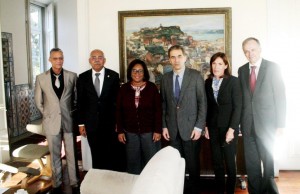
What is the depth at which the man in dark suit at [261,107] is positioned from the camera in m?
2.86

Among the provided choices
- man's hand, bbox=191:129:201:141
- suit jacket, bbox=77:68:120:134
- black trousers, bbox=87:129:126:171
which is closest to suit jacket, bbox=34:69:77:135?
suit jacket, bbox=77:68:120:134

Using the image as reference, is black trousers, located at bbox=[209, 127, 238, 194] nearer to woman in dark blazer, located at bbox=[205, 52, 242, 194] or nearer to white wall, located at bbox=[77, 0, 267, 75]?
woman in dark blazer, located at bbox=[205, 52, 242, 194]

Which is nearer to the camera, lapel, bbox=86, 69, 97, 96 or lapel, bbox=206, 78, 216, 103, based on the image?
lapel, bbox=206, 78, 216, 103

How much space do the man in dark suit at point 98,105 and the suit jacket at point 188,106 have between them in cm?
70

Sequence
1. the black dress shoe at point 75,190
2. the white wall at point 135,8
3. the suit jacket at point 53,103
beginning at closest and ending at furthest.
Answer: the suit jacket at point 53,103, the black dress shoe at point 75,190, the white wall at point 135,8

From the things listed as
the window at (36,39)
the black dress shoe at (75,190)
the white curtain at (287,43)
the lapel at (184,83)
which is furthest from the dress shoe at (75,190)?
the window at (36,39)

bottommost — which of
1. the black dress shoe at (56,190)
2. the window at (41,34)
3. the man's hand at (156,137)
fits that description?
the black dress shoe at (56,190)

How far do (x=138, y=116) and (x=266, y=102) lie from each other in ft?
4.03

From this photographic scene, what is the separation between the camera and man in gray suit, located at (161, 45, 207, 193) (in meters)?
3.01

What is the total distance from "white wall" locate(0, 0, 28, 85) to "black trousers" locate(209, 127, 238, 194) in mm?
4674

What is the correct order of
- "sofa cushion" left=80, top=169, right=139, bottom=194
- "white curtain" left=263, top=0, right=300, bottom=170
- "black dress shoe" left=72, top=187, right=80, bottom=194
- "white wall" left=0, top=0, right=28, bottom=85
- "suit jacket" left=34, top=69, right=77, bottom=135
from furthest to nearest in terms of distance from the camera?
1. "white wall" left=0, top=0, right=28, bottom=85
2. "white curtain" left=263, top=0, right=300, bottom=170
3. "black dress shoe" left=72, top=187, right=80, bottom=194
4. "suit jacket" left=34, top=69, right=77, bottom=135
5. "sofa cushion" left=80, top=169, right=139, bottom=194

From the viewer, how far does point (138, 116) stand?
10.2ft

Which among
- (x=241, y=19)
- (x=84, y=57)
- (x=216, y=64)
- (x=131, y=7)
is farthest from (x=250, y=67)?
(x=84, y=57)

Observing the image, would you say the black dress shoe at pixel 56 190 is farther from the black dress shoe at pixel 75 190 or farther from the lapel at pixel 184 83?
the lapel at pixel 184 83
